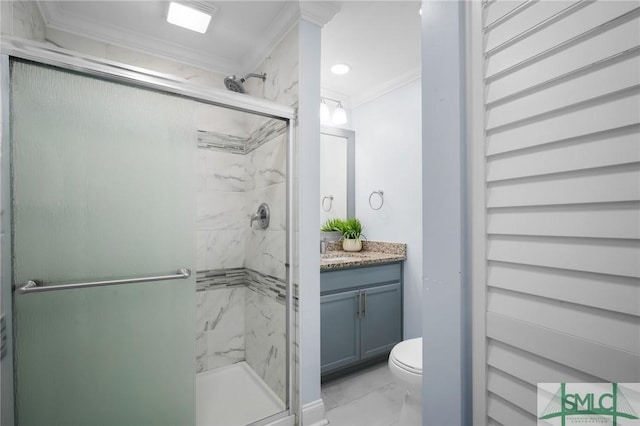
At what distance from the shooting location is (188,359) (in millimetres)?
1524

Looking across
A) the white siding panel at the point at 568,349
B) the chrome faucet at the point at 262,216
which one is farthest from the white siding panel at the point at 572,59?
the chrome faucet at the point at 262,216

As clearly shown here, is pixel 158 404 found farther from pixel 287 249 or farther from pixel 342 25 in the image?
pixel 342 25

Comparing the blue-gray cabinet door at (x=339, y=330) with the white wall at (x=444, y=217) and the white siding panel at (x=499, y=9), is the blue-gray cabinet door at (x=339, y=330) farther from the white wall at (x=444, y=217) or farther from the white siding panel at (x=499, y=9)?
the white siding panel at (x=499, y=9)

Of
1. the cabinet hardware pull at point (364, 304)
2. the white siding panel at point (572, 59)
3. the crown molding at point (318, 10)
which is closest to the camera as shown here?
the white siding panel at point (572, 59)

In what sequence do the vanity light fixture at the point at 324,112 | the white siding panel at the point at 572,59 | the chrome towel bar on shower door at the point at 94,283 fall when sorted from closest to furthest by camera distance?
1. the white siding panel at the point at 572,59
2. the chrome towel bar on shower door at the point at 94,283
3. the vanity light fixture at the point at 324,112

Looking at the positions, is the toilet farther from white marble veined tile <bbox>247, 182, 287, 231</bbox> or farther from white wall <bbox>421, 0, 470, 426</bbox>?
white marble veined tile <bbox>247, 182, 287, 231</bbox>

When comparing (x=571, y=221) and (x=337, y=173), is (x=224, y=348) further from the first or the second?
(x=571, y=221)

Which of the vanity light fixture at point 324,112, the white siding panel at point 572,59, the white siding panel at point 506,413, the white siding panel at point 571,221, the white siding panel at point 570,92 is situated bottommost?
the white siding panel at point 506,413

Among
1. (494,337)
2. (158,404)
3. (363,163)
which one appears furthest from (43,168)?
(363,163)

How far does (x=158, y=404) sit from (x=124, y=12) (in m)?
2.19

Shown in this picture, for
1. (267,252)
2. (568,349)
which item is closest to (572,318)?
(568,349)

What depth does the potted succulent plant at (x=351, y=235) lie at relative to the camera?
9.27ft

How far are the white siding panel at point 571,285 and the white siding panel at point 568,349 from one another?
0.23 feet

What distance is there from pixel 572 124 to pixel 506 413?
0.61m
